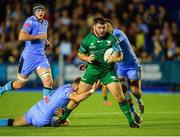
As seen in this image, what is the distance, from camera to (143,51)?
2486cm

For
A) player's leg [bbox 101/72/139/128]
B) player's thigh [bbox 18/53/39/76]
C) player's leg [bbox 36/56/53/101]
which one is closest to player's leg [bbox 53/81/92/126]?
player's leg [bbox 101/72/139/128]

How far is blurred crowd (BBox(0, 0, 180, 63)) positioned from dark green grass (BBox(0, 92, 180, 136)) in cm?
342

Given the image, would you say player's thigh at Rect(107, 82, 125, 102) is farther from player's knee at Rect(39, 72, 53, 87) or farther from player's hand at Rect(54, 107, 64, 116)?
Result: player's knee at Rect(39, 72, 53, 87)

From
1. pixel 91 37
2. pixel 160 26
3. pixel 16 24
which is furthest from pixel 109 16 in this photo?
pixel 91 37

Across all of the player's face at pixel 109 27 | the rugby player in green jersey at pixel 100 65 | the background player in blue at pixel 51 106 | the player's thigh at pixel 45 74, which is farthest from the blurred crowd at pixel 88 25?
the background player in blue at pixel 51 106

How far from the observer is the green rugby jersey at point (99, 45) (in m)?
12.3

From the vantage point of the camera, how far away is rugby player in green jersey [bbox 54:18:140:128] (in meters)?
12.2

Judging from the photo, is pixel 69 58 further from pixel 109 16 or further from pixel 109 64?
pixel 109 64

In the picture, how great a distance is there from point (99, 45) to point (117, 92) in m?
1.00

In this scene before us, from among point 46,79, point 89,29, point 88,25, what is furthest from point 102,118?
point 88,25

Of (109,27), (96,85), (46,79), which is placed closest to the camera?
(96,85)

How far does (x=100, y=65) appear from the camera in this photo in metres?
12.4

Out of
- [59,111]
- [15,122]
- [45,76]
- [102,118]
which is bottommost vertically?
[102,118]

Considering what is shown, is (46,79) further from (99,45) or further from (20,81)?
(99,45)
